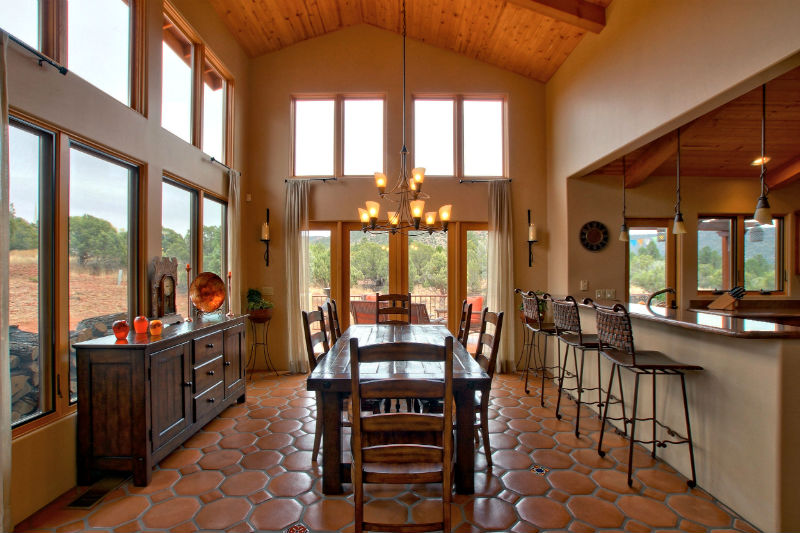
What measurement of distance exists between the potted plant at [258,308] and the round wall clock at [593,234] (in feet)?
13.4

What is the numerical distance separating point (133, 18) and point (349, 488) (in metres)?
4.05

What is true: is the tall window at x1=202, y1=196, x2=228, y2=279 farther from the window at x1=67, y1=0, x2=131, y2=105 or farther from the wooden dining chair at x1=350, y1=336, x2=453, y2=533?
the wooden dining chair at x1=350, y1=336, x2=453, y2=533

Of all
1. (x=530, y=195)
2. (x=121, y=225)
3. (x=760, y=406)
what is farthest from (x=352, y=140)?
(x=760, y=406)

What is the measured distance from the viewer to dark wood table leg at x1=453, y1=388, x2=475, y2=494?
252 centimetres

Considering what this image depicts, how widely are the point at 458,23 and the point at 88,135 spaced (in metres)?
4.16

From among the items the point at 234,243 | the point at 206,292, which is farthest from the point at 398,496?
the point at 234,243

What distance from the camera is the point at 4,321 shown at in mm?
2084

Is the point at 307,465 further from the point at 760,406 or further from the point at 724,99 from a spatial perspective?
the point at 724,99

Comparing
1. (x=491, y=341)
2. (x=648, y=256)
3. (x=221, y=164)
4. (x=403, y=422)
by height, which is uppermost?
(x=221, y=164)

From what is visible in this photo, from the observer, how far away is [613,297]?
503 cm

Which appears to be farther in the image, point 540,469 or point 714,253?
point 714,253

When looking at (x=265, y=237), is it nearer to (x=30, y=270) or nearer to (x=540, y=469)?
(x=30, y=270)

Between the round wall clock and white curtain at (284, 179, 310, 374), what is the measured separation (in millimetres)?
3601

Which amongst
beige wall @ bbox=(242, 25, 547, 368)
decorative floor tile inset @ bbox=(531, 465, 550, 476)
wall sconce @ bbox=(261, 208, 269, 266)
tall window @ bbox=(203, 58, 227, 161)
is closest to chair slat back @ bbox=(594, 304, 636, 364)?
decorative floor tile inset @ bbox=(531, 465, 550, 476)
